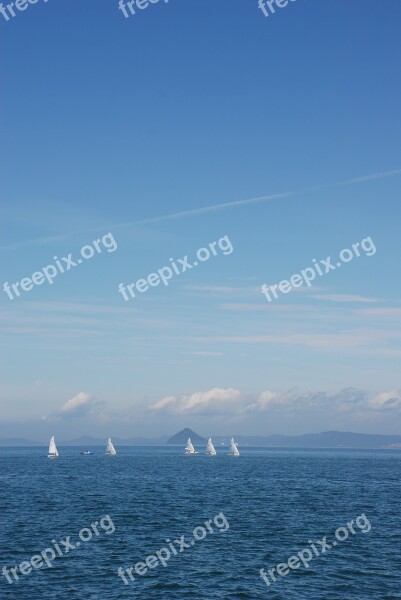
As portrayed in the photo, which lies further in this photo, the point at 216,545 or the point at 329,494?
the point at 329,494

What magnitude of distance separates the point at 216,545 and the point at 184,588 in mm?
17849

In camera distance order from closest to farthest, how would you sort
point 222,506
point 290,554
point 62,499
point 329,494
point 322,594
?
point 322,594, point 290,554, point 222,506, point 62,499, point 329,494

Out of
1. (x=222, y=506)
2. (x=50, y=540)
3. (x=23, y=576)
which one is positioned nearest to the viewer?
(x=23, y=576)

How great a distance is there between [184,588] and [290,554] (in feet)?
56.9

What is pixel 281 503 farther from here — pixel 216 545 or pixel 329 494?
pixel 216 545

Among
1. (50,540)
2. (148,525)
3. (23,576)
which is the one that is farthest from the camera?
(148,525)

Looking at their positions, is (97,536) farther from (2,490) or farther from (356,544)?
(2,490)

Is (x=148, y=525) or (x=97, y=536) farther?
(x=148, y=525)

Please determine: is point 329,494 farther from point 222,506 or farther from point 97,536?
point 97,536

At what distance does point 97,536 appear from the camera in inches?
3054

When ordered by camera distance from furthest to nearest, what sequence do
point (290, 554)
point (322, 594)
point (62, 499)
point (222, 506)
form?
point (62, 499)
point (222, 506)
point (290, 554)
point (322, 594)

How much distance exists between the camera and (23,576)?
194ft

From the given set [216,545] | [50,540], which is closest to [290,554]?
[216,545]

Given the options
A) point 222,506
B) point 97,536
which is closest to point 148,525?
point 97,536
